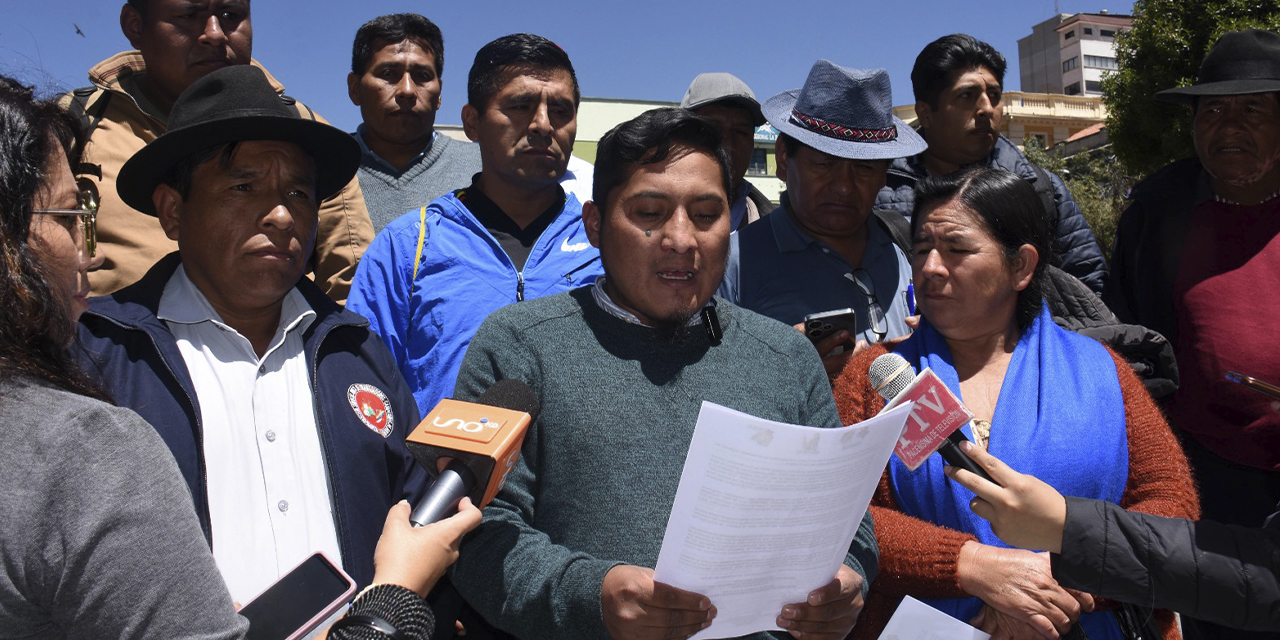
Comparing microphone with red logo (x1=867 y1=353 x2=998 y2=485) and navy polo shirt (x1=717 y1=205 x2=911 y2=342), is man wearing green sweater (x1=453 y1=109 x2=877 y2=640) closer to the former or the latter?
microphone with red logo (x1=867 y1=353 x2=998 y2=485)

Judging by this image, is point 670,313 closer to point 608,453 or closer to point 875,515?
point 608,453

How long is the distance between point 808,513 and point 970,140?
3300 millimetres

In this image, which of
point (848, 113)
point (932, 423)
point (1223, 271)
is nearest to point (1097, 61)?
point (1223, 271)

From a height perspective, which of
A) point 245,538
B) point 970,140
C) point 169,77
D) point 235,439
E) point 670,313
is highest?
point 169,77

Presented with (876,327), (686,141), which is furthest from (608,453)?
(876,327)

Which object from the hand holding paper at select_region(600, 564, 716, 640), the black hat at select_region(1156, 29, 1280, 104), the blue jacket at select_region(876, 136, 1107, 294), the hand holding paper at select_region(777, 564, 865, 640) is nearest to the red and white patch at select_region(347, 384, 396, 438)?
the hand holding paper at select_region(600, 564, 716, 640)

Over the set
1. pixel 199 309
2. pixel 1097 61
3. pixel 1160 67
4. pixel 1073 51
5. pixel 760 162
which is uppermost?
pixel 1073 51

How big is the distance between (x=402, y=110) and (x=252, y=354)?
8.62 feet

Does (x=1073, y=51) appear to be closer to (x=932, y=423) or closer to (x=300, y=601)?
(x=932, y=423)

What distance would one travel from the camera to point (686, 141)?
2547 mm

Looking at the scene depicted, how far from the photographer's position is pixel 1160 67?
631 inches

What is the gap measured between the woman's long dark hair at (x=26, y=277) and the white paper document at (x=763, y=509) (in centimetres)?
109

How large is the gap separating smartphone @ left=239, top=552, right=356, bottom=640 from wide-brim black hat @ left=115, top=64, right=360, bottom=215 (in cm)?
144

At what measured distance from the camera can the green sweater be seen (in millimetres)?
2070
